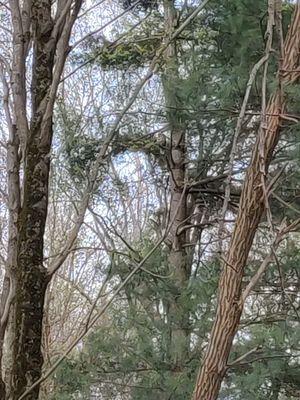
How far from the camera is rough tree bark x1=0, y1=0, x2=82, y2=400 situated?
5.35 feet

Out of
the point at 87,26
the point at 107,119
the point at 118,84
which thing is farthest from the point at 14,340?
the point at 87,26

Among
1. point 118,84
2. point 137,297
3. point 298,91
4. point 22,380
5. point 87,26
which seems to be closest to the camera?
point 22,380

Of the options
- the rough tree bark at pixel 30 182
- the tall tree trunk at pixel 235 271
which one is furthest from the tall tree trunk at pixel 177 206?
the rough tree bark at pixel 30 182

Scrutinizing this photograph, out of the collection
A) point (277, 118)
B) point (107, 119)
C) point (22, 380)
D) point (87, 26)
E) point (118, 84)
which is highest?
point (87, 26)

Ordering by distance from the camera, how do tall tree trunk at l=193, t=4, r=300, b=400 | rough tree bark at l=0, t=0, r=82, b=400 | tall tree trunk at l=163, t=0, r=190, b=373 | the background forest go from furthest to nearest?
tall tree trunk at l=163, t=0, r=190, b=373 → the background forest → tall tree trunk at l=193, t=4, r=300, b=400 → rough tree bark at l=0, t=0, r=82, b=400

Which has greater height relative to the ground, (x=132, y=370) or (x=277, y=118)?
(x=277, y=118)

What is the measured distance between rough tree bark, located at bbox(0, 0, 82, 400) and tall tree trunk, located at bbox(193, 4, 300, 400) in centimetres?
54

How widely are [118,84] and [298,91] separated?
6.57 feet

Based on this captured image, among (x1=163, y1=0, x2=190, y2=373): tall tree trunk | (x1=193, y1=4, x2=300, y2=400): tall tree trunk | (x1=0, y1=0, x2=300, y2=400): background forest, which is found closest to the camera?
(x1=193, y1=4, x2=300, y2=400): tall tree trunk

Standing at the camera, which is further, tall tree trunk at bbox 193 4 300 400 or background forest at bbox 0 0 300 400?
background forest at bbox 0 0 300 400

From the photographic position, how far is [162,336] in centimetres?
317

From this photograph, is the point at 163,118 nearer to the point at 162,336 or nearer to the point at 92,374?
the point at 162,336

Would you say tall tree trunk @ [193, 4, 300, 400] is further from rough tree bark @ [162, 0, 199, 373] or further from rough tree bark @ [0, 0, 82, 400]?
rough tree bark @ [0, 0, 82, 400]

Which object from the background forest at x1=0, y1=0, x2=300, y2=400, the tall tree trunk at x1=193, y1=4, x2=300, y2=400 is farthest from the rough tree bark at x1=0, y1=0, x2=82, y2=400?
the tall tree trunk at x1=193, y1=4, x2=300, y2=400
